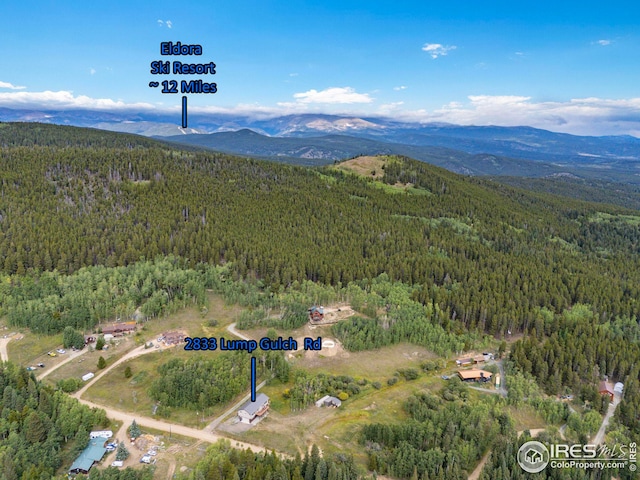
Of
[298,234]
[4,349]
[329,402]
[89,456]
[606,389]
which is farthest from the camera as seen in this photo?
[298,234]

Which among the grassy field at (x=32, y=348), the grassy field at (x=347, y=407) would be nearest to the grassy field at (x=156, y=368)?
the grassy field at (x=347, y=407)

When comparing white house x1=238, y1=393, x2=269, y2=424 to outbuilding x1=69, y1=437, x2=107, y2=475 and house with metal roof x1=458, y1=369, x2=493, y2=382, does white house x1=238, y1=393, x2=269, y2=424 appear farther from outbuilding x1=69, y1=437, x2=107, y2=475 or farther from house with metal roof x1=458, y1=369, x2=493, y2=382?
house with metal roof x1=458, y1=369, x2=493, y2=382

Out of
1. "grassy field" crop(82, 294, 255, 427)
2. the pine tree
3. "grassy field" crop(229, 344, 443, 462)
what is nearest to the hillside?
"grassy field" crop(82, 294, 255, 427)

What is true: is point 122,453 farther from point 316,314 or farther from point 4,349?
point 316,314

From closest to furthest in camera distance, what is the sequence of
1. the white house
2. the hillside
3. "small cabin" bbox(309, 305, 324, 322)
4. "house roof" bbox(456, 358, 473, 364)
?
1. the white house
2. "house roof" bbox(456, 358, 473, 364)
3. "small cabin" bbox(309, 305, 324, 322)
4. the hillside

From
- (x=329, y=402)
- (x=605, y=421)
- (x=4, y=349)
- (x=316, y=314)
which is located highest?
(x=316, y=314)

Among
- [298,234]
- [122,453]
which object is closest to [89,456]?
[122,453]

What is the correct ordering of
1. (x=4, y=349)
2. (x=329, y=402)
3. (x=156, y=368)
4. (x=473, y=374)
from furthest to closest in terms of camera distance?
1. (x=4, y=349)
2. (x=473, y=374)
3. (x=156, y=368)
4. (x=329, y=402)
